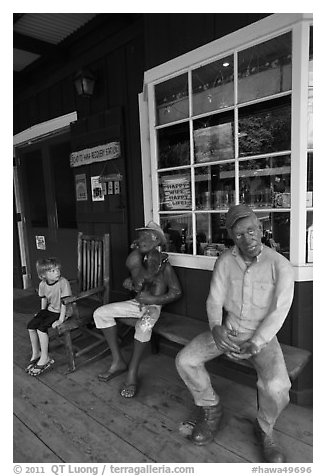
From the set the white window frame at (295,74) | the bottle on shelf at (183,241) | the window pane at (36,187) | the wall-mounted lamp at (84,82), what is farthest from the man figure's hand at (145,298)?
the window pane at (36,187)

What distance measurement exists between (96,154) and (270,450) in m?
2.77

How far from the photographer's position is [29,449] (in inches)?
63.4

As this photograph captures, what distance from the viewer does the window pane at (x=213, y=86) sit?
6.75 feet

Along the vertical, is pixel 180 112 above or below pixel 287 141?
above

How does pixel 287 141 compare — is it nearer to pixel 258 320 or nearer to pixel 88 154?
pixel 258 320

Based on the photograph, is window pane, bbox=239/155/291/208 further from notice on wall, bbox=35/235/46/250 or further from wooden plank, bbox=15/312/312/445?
notice on wall, bbox=35/235/46/250

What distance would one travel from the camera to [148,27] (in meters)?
2.38

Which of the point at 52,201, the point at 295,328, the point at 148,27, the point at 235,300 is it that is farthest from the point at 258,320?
the point at 52,201

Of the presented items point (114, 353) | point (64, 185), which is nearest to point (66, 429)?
point (114, 353)

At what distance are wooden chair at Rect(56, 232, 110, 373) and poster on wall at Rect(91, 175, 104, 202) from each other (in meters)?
0.48

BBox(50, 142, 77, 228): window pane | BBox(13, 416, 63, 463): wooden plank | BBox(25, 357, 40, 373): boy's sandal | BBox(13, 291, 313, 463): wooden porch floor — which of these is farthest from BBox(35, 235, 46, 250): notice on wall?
BBox(13, 416, 63, 463): wooden plank

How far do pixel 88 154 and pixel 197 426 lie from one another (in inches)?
104

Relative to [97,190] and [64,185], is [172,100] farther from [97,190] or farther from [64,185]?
[64,185]

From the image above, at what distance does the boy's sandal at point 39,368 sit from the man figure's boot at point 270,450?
1.66 m
